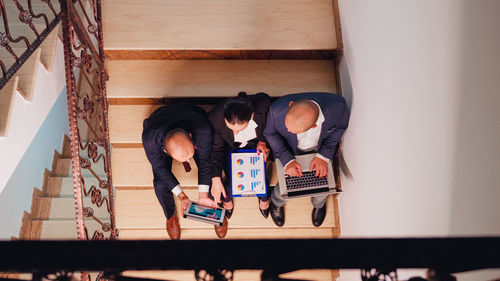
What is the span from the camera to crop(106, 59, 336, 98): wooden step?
116 inches

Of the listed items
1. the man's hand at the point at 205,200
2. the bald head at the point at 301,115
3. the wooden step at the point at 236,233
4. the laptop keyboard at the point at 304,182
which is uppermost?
the bald head at the point at 301,115

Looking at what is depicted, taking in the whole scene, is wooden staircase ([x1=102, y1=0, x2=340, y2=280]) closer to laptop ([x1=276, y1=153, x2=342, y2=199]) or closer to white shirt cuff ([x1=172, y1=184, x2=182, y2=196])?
white shirt cuff ([x1=172, y1=184, x2=182, y2=196])

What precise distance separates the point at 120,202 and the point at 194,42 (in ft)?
5.48

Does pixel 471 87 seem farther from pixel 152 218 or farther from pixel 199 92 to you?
pixel 152 218

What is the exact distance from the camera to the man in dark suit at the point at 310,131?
2359mm

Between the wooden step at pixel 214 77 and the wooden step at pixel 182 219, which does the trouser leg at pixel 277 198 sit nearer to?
the wooden step at pixel 182 219

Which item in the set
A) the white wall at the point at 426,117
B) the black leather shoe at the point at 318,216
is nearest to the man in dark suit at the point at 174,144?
the black leather shoe at the point at 318,216

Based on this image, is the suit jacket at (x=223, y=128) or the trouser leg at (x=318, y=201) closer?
the suit jacket at (x=223, y=128)

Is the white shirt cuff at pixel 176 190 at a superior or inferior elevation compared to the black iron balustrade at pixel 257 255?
superior

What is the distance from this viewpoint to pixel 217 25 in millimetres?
2908

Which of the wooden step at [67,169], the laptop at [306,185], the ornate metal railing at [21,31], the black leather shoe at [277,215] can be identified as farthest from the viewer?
the wooden step at [67,169]

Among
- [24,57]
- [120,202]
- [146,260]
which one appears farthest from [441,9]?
[120,202]

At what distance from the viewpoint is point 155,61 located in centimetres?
304

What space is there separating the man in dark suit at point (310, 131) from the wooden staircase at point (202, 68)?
21.0 inches
